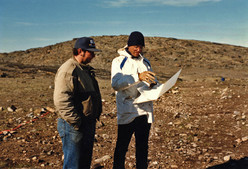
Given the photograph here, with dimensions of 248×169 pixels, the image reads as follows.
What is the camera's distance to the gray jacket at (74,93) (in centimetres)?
247

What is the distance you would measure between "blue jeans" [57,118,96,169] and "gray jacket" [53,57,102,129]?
0.08m

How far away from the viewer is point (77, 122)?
251 cm

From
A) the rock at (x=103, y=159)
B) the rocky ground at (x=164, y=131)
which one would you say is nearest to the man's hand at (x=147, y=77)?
the rocky ground at (x=164, y=131)

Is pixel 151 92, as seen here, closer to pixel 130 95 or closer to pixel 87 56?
pixel 130 95

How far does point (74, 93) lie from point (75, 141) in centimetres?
49

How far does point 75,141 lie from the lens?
8.45ft

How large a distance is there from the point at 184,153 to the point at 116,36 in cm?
3620

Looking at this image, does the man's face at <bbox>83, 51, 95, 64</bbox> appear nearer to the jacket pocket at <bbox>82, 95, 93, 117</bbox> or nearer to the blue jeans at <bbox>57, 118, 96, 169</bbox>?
the jacket pocket at <bbox>82, 95, 93, 117</bbox>

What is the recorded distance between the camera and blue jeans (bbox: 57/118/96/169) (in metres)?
2.57

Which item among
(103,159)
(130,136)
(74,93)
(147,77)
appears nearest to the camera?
(74,93)

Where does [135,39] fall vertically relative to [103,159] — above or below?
above

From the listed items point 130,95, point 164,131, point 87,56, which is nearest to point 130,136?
point 130,95

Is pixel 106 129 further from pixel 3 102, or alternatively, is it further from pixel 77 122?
pixel 3 102

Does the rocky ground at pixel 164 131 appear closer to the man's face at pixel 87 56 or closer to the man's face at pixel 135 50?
the man's face at pixel 135 50
